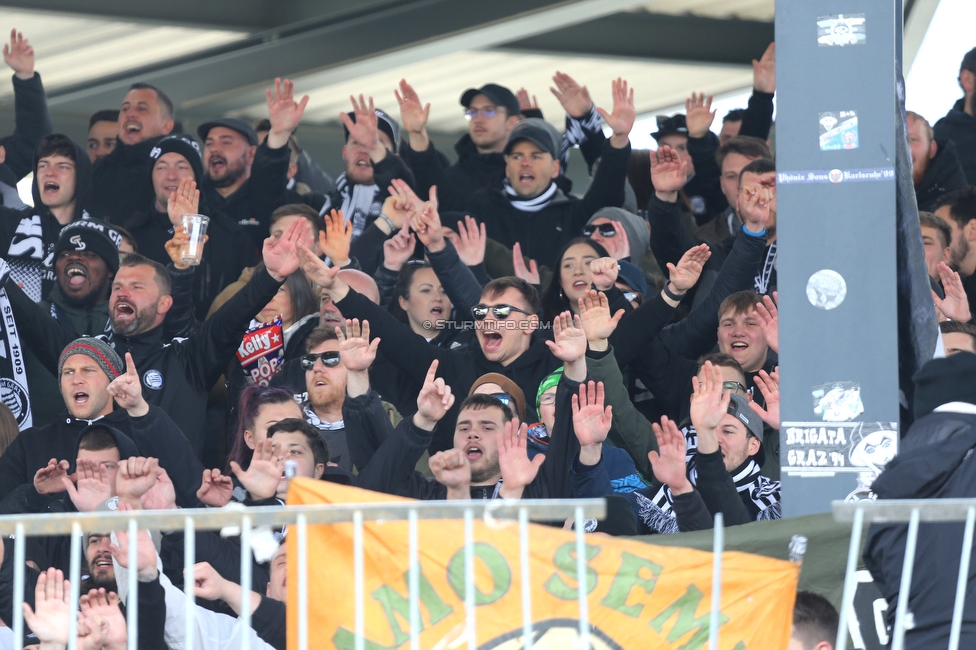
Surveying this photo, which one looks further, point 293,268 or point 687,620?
point 293,268

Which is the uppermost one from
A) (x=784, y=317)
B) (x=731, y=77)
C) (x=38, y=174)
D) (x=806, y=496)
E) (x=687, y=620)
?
(x=731, y=77)

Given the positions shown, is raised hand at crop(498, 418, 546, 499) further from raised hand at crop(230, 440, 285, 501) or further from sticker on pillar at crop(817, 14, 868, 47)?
sticker on pillar at crop(817, 14, 868, 47)

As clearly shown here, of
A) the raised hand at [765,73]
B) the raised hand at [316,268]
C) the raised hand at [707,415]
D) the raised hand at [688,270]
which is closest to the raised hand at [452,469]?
the raised hand at [707,415]

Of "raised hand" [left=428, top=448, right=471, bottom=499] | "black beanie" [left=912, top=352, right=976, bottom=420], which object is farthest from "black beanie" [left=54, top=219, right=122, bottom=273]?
"black beanie" [left=912, top=352, right=976, bottom=420]

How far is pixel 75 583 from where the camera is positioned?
3.75m

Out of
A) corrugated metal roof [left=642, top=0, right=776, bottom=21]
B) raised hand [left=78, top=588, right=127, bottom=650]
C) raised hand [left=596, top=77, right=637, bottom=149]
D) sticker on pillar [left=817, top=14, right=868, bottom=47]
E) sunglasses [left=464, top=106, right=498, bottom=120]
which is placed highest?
corrugated metal roof [left=642, top=0, right=776, bottom=21]

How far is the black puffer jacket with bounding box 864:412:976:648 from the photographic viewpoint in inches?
148

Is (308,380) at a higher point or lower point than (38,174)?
lower

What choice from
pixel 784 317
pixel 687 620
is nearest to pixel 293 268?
pixel 784 317

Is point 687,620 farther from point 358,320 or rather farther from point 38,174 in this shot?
point 38,174

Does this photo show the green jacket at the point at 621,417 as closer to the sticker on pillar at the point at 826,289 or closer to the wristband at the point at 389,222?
the sticker on pillar at the point at 826,289

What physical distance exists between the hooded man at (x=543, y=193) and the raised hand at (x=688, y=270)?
4.86 feet

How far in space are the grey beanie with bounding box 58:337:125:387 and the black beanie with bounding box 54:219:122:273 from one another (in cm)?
97

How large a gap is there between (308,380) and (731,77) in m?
6.36
